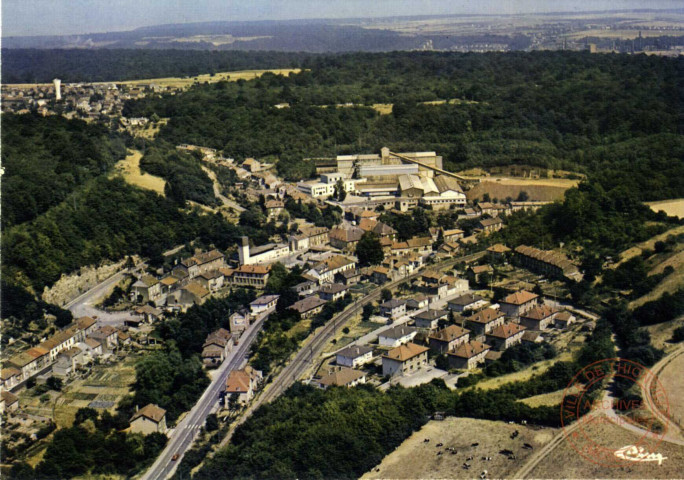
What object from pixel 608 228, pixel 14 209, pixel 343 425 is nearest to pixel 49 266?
pixel 14 209

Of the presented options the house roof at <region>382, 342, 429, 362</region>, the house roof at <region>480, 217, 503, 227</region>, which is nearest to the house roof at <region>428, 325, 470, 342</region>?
the house roof at <region>382, 342, 429, 362</region>

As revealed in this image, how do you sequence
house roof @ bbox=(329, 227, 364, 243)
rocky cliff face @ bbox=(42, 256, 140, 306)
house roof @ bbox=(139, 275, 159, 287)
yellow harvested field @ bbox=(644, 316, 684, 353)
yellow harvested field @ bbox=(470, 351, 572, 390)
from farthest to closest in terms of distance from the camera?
house roof @ bbox=(329, 227, 364, 243) < house roof @ bbox=(139, 275, 159, 287) < rocky cliff face @ bbox=(42, 256, 140, 306) < yellow harvested field @ bbox=(644, 316, 684, 353) < yellow harvested field @ bbox=(470, 351, 572, 390)

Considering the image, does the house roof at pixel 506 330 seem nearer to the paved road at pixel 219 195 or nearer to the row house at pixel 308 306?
the row house at pixel 308 306

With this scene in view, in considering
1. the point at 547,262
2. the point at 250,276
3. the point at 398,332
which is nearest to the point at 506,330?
the point at 398,332

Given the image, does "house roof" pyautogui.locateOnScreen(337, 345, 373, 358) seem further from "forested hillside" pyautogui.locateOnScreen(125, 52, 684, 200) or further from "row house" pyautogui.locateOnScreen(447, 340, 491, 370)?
"forested hillside" pyautogui.locateOnScreen(125, 52, 684, 200)

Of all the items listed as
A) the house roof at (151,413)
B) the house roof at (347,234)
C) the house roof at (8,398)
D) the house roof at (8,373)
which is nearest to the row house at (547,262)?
the house roof at (347,234)
